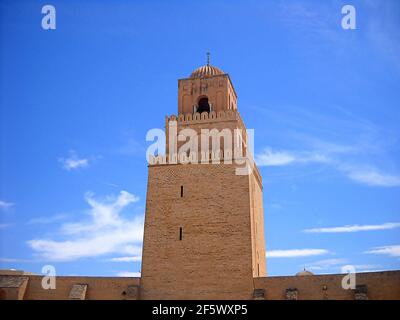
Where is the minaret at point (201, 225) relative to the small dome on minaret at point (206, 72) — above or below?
below

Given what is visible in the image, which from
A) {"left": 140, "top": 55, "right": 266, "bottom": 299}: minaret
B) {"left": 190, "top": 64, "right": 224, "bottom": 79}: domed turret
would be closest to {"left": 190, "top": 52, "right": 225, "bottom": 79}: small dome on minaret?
{"left": 190, "top": 64, "right": 224, "bottom": 79}: domed turret

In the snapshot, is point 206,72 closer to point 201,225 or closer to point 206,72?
point 206,72

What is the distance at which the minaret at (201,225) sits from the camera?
55.1ft

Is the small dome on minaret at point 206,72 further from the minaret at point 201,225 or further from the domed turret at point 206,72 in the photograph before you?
the minaret at point 201,225

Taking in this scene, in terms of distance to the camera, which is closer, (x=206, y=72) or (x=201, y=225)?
(x=201, y=225)

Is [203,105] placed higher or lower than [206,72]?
lower

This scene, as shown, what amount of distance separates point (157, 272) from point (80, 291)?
2.98 metres

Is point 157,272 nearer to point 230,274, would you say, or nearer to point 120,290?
point 120,290

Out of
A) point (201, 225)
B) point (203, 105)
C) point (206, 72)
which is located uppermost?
point (206, 72)

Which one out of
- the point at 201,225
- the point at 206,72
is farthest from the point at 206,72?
the point at 201,225

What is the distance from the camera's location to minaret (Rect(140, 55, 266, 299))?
16.8m

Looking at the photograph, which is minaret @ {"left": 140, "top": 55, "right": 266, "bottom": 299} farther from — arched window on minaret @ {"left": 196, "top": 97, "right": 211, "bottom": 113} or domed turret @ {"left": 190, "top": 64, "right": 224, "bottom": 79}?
domed turret @ {"left": 190, "top": 64, "right": 224, "bottom": 79}

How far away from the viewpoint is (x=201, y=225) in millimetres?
17531

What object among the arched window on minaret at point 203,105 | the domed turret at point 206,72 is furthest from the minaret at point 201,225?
the domed turret at point 206,72
